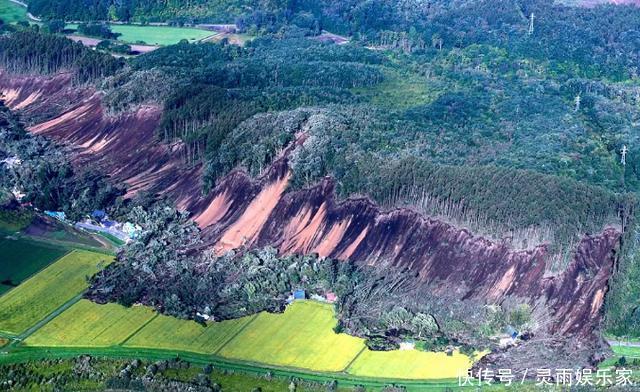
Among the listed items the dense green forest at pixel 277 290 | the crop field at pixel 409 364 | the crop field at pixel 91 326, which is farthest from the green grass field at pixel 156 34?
the crop field at pixel 409 364

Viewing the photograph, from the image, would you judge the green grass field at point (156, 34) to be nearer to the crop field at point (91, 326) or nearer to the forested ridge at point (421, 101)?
the forested ridge at point (421, 101)

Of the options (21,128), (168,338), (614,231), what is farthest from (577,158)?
(21,128)

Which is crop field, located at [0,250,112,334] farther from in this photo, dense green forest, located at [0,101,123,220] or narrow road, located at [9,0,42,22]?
narrow road, located at [9,0,42,22]

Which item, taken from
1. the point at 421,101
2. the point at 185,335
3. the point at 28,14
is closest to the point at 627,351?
the point at 185,335

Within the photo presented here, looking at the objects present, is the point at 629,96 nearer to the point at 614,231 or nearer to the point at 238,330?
the point at 614,231

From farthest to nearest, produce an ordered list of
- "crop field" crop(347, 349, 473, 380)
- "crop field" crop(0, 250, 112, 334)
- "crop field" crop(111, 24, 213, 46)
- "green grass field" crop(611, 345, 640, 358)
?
"crop field" crop(111, 24, 213, 46) → "crop field" crop(0, 250, 112, 334) → "green grass field" crop(611, 345, 640, 358) → "crop field" crop(347, 349, 473, 380)

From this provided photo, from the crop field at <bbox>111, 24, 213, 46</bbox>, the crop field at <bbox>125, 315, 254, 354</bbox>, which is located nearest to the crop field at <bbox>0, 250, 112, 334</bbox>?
the crop field at <bbox>125, 315, 254, 354</bbox>
